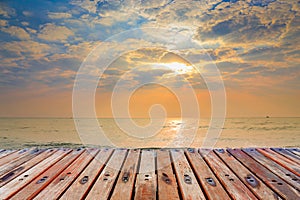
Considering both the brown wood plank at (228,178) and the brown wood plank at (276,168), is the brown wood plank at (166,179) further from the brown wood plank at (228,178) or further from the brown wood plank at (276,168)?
the brown wood plank at (276,168)

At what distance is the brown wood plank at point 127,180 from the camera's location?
2445 mm

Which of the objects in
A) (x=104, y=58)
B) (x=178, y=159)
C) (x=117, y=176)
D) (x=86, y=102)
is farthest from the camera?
(x=104, y=58)

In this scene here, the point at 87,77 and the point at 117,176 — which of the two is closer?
the point at 117,176

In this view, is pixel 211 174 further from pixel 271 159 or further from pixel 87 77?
pixel 87 77

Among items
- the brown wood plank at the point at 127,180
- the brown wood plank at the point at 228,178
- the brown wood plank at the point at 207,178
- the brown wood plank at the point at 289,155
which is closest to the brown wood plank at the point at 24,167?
the brown wood plank at the point at 127,180

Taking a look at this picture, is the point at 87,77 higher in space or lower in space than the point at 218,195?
higher

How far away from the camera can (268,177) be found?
9.78ft

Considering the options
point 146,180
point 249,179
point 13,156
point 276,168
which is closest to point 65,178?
point 146,180

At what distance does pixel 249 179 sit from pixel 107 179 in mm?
1679

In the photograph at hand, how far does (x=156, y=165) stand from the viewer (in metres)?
3.45

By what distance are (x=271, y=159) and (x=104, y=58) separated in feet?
19.4

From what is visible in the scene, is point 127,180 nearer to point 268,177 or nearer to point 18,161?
point 268,177

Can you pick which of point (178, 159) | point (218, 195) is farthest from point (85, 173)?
point (218, 195)

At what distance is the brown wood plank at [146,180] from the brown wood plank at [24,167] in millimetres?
1535
